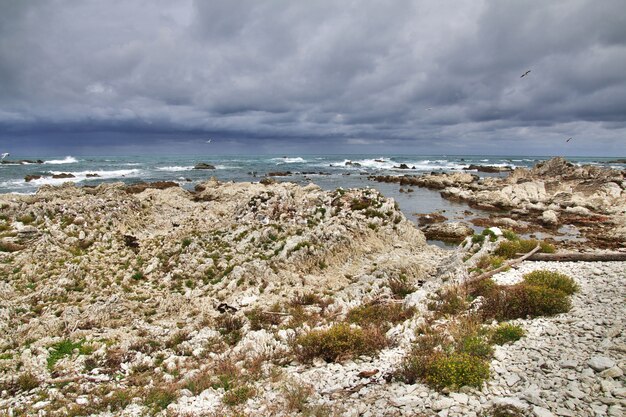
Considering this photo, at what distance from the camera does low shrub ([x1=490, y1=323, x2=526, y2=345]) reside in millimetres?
10289

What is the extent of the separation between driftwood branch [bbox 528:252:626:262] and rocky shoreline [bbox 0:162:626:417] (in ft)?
2.02

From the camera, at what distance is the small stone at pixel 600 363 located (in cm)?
838

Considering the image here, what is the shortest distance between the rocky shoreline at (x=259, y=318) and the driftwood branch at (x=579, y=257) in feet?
2.02

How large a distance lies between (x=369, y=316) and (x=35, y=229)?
18952mm

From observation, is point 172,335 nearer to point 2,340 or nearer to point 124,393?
point 124,393

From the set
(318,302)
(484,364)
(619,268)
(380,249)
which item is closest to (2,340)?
(318,302)

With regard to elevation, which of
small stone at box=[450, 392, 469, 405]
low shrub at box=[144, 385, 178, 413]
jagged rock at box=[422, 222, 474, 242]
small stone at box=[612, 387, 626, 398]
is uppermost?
small stone at box=[612, 387, 626, 398]

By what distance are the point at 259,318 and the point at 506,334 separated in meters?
8.15

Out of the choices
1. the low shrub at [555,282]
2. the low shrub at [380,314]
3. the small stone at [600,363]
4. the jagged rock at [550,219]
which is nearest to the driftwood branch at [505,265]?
the low shrub at [555,282]

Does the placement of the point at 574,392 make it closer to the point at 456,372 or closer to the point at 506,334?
the point at 456,372

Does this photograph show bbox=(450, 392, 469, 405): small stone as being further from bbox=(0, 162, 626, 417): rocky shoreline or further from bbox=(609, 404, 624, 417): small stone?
bbox=(609, 404, 624, 417): small stone

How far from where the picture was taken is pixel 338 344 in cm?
1075

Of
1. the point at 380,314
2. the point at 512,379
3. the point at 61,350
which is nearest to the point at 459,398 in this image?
the point at 512,379

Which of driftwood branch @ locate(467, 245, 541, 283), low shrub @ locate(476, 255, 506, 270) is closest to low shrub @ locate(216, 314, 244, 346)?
driftwood branch @ locate(467, 245, 541, 283)
